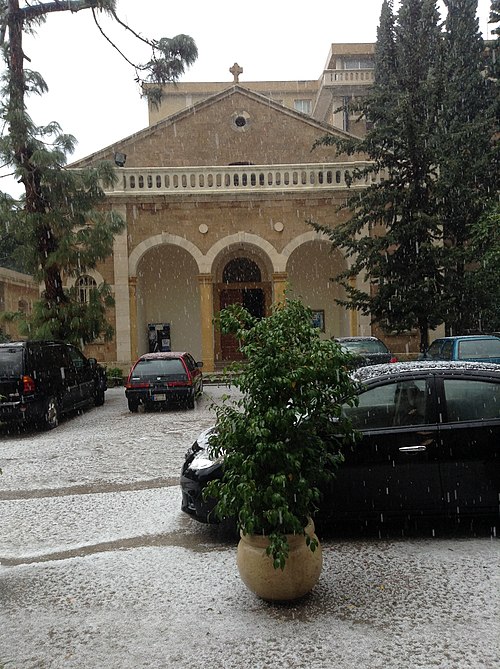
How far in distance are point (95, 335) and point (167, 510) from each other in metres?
11.0

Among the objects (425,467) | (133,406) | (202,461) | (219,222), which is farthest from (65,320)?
(425,467)

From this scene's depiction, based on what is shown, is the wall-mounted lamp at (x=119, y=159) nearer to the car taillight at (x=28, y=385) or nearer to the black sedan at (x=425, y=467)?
the car taillight at (x=28, y=385)

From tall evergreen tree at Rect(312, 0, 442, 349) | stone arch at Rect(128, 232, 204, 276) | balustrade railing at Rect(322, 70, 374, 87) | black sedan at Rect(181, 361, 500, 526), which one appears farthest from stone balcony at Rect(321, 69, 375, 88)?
black sedan at Rect(181, 361, 500, 526)

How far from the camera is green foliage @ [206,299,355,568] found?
408 cm

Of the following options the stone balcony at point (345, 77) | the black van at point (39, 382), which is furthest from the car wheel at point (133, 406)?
the stone balcony at point (345, 77)

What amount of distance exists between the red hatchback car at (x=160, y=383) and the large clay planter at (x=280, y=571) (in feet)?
33.5

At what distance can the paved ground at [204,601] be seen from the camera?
12.0 ft

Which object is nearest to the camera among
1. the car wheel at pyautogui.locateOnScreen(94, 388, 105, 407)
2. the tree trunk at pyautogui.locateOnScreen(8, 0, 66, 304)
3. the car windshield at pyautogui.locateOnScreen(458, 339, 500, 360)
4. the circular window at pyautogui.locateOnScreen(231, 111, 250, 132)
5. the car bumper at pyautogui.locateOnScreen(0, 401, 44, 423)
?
the car bumper at pyautogui.locateOnScreen(0, 401, 44, 423)

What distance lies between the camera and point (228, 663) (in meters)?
3.56

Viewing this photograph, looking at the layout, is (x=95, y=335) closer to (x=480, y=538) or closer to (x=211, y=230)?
(x=211, y=230)

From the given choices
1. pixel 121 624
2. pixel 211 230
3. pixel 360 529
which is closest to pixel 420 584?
pixel 360 529

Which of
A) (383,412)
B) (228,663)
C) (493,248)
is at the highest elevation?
(493,248)

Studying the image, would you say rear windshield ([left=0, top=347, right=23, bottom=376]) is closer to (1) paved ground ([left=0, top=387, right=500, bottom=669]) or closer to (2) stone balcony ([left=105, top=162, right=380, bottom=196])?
(1) paved ground ([left=0, top=387, right=500, bottom=669])

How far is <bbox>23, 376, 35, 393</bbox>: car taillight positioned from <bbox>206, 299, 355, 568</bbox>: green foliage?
27.5ft
